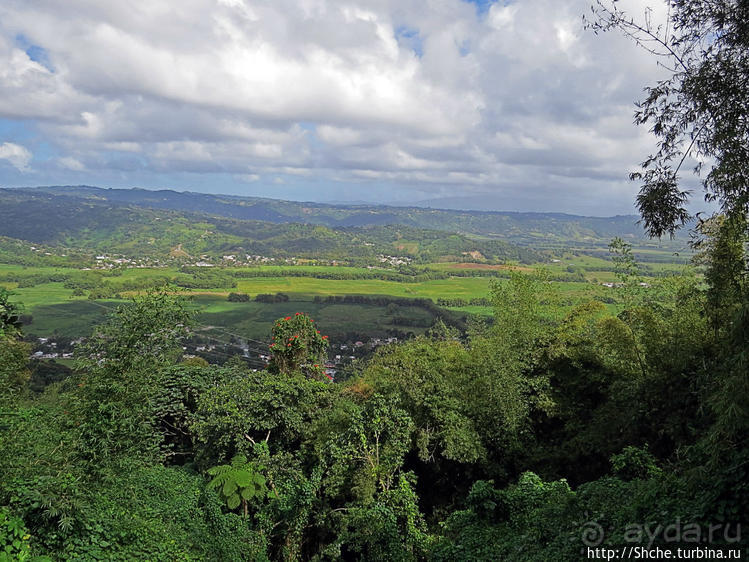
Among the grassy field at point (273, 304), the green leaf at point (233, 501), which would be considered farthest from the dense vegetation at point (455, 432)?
the grassy field at point (273, 304)

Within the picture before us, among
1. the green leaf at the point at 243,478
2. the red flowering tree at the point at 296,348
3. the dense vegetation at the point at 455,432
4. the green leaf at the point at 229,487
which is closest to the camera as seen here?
the dense vegetation at the point at 455,432

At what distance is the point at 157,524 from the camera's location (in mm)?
9797

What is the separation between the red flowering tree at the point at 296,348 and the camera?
65.6 ft

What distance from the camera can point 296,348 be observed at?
65.6 ft

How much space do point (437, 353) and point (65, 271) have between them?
142 metres

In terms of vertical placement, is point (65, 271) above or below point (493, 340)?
below

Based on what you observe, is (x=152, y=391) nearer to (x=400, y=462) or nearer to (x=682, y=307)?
(x=400, y=462)

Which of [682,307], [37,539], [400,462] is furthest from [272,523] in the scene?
[682,307]
